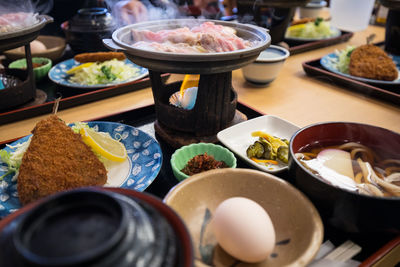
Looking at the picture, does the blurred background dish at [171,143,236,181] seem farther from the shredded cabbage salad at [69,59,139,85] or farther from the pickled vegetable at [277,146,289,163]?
the shredded cabbage salad at [69,59,139,85]

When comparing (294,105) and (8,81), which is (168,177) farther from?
(8,81)

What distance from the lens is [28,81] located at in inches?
89.4

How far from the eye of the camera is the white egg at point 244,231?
0.97 metres

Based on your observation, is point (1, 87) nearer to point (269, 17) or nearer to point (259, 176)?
point (259, 176)

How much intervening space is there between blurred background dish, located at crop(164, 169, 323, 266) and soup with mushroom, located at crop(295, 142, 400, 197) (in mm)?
251

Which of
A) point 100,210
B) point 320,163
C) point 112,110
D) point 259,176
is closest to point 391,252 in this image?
point 320,163

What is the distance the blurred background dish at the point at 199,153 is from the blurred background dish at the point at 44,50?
2159mm

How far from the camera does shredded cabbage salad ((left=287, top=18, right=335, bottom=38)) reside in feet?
12.4

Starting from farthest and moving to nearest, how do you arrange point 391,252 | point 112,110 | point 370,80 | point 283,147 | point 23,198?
point 370,80
point 112,110
point 283,147
point 23,198
point 391,252

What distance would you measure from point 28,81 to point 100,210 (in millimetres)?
1961

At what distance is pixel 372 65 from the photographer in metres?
2.66

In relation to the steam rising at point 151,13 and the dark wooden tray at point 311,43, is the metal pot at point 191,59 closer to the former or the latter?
the steam rising at point 151,13

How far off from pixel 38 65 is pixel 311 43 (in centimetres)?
296

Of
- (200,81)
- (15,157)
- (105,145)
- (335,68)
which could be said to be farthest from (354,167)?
(335,68)
